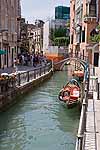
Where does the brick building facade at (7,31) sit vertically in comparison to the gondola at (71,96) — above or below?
above

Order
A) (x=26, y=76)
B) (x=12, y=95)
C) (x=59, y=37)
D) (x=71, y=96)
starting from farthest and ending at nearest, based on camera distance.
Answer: (x=59, y=37)
(x=26, y=76)
(x=12, y=95)
(x=71, y=96)

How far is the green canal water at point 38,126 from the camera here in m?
15.7

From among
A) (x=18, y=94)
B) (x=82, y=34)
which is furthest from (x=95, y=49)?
(x=18, y=94)

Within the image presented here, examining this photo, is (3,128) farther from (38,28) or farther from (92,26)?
(38,28)

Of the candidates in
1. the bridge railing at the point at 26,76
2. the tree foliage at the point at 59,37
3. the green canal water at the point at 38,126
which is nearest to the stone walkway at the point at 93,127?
the green canal water at the point at 38,126

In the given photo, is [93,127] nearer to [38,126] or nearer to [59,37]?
[38,126]

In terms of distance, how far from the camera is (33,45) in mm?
120938

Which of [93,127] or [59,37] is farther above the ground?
[59,37]

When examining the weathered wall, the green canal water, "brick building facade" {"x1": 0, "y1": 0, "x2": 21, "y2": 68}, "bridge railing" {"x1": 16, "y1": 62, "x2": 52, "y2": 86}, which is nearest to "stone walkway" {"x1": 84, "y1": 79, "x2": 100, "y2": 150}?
the green canal water

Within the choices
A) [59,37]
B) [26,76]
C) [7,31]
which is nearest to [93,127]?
[26,76]

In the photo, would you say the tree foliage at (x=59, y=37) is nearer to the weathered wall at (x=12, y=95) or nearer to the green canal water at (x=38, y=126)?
the weathered wall at (x=12, y=95)

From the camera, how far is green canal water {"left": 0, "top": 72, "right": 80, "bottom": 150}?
15.7m

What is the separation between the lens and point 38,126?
19.2m

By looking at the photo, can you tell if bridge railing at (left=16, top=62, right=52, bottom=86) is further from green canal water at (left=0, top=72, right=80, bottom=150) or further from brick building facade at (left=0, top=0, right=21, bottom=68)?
brick building facade at (left=0, top=0, right=21, bottom=68)
